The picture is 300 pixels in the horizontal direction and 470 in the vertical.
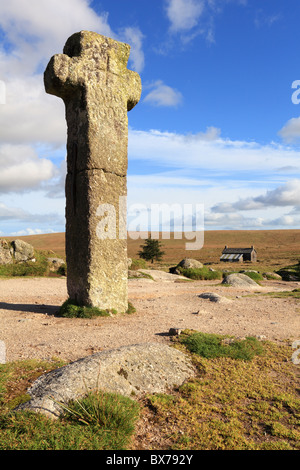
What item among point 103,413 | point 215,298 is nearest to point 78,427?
point 103,413

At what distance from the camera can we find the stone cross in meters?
9.56

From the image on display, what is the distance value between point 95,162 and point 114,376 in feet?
20.9

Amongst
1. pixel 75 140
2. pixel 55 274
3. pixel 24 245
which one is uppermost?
pixel 75 140

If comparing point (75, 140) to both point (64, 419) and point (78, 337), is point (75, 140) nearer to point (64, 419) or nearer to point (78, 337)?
point (78, 337)

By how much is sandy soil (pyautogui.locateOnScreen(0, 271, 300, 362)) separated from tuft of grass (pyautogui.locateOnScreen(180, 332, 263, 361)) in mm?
658

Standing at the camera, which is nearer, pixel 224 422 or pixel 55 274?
pixel 224 422

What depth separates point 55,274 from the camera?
21.9m

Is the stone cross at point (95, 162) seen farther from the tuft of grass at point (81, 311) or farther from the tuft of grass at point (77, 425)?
the tuft of grass at point (77, 425)

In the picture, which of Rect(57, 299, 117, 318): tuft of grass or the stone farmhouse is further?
the stone farmhouse

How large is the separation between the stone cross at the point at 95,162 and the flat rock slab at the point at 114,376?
4324 millimetres

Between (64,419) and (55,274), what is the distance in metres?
18.8

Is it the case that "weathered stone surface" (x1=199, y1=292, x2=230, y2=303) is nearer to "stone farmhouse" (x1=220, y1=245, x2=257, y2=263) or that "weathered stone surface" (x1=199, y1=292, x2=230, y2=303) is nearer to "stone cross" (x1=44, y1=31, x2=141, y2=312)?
"stone cross" (x1=44, y1=31, x2=141, y2=312)

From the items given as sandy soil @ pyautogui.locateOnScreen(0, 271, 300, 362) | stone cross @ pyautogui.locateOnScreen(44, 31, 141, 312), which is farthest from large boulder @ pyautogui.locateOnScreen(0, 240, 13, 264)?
stone cross @ pyautogui.locateOnScreen(44, 31, 141, 312)

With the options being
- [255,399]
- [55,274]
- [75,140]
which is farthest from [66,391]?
[55,274]
